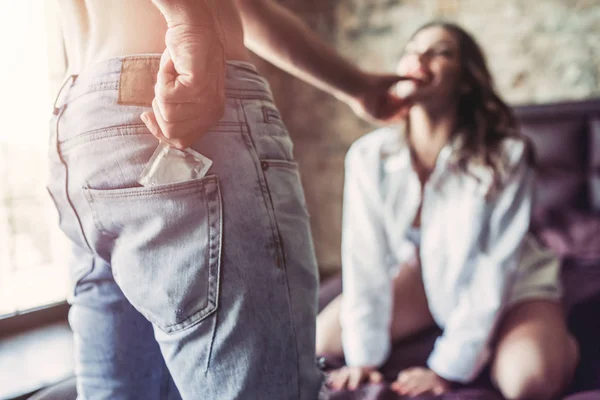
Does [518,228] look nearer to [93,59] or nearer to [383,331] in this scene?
[383,331]

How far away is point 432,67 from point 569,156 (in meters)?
1.15

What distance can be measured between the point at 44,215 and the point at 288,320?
1.25 ft

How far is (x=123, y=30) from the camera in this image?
39 cm

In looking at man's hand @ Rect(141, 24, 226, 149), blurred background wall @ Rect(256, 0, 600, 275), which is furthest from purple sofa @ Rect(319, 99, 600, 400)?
man's hand @ Rect(141, 24, 226, 149)

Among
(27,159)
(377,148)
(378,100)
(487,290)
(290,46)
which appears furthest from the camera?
(377,148)

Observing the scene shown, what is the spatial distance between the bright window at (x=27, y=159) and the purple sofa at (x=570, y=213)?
2.00ft

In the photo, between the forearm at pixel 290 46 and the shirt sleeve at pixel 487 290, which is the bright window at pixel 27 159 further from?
the shirt sleeve at pixel 487 290

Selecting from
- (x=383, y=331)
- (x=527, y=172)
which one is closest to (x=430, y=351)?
(x=383, y=331)

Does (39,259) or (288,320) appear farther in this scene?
(39,259)

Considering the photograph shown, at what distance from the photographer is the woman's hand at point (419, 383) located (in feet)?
2.81

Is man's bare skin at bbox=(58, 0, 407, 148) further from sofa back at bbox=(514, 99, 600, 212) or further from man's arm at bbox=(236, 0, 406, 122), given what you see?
sofa back at bbox=(514, 99, 600, 212)

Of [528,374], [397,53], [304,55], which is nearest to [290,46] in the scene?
[304,55]

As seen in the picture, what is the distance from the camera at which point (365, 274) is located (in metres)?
1.05

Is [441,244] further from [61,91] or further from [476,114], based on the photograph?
[61,91]
